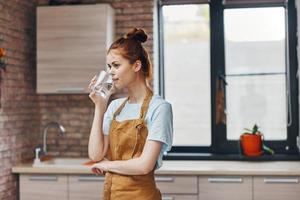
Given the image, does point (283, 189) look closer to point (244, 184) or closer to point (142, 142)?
point (244, 184)

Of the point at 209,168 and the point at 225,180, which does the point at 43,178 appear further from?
the point at 225,180

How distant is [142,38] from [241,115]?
228 cm

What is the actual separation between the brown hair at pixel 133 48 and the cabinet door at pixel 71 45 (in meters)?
1.76

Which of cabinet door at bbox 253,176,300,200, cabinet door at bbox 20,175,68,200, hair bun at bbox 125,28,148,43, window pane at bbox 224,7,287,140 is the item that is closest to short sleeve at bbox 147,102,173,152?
hair bun at bbox 125,28,148,43

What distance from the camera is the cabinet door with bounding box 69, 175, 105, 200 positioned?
13.0 ft

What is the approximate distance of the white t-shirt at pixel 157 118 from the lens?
2.37 metres

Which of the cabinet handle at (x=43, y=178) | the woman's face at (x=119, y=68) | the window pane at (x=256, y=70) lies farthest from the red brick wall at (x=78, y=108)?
the woman's face at (x=119, y=68)

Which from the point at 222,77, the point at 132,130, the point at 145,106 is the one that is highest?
the point at 222,77

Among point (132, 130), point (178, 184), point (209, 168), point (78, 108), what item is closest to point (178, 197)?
point (178, 184)

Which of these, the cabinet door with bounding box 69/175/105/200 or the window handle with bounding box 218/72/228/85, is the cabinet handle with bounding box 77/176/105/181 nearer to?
the cabinet door with bounding box 69/175/105/200

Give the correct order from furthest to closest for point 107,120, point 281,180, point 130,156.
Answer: point 281,180
point 107,120
point 130,156

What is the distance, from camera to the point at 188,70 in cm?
473

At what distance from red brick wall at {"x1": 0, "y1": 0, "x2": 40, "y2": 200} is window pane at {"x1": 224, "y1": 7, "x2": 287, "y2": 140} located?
1813mm

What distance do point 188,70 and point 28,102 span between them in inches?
59.7
